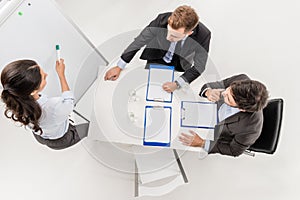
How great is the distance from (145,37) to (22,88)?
801 mm

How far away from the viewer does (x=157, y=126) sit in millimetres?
1688

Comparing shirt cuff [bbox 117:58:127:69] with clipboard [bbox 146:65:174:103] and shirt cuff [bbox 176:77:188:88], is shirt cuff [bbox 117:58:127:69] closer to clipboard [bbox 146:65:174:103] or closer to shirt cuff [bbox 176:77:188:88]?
clipboard [bbox 146:65:174:103]

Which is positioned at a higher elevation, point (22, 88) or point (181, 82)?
point (22, 88)

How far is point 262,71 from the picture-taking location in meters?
2.51

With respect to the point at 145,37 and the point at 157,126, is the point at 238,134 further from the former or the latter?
the point at 145,37

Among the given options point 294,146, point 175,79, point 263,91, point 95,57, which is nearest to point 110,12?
point 95,57

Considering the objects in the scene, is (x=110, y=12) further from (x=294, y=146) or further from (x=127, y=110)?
(x=294, y=146)

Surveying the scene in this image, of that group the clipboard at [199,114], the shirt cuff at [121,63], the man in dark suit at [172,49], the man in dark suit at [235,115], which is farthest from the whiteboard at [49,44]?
the man in dark suit at [235,115]

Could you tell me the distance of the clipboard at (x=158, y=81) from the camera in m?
1.76

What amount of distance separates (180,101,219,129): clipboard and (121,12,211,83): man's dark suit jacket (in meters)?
0.17

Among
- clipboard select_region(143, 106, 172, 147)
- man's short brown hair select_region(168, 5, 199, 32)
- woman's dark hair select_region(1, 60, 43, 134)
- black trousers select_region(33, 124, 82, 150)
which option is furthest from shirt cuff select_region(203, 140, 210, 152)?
woman's dark hair select_region(1, 60, 43, 134)

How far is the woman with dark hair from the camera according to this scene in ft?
4.44

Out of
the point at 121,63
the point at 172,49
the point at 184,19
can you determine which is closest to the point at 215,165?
the point at 172,49

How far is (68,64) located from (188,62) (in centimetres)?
71
